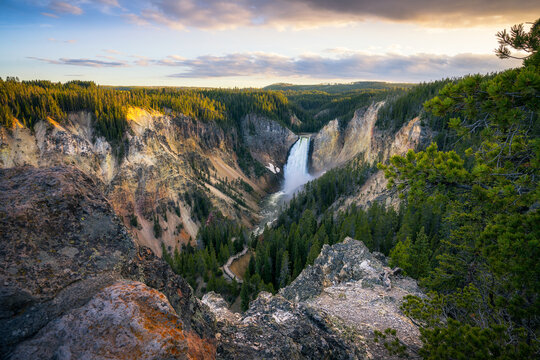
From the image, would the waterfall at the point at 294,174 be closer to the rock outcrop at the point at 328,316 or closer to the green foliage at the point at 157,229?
the green foliage at the point at 157,229

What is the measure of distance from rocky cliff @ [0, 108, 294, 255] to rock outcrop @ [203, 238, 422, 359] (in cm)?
2745

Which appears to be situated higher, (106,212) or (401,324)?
(106,212)

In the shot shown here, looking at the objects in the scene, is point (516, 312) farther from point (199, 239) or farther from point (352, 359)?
point (199, 239)

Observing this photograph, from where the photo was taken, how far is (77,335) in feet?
13.2

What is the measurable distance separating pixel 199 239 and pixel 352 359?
52093 millimetres

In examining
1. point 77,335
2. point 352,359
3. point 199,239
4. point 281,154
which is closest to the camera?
point 77,335

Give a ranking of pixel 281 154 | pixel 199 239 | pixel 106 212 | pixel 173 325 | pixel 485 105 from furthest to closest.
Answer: pixel 281 154, pixel 199 239, pixel 485 105, pixel 106 212, pixel 173 325

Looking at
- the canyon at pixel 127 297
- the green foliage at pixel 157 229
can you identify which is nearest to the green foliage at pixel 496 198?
the canyon at pixel 127 297

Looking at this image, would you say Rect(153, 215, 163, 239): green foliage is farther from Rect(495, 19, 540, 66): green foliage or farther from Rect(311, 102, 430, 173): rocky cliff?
Rect(495, 19, 540, 66): green foliage

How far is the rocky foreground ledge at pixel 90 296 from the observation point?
4055mm

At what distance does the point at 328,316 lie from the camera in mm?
10906

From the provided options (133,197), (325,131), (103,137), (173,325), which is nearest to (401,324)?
(173,325)

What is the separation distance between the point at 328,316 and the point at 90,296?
29.6 feet

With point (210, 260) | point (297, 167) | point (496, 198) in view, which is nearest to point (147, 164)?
point (210, 260)
